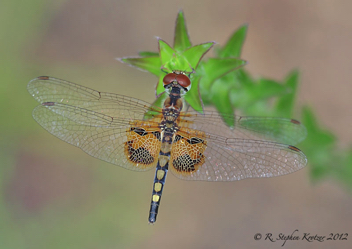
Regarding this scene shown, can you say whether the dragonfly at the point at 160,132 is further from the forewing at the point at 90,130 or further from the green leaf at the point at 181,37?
the green leaf at the point at 181,37

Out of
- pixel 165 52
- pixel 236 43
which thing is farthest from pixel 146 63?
pixel 236 43

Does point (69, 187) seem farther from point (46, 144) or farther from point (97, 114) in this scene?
point (97, 114)

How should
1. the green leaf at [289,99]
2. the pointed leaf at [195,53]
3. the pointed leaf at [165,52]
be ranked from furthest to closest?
the green leaf at [289,99] < the pointed leaf at [165,52] < the pointed leaf at [195,53]

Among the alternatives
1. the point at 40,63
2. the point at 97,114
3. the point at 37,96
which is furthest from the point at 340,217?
the point at 40,63

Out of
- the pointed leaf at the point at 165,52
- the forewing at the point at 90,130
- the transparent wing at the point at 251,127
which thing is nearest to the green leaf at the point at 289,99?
the transparent wing at the point at 251,127

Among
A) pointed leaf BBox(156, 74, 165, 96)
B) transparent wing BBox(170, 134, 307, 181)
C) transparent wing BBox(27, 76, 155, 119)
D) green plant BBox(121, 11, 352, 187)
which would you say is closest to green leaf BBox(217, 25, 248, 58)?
green plant BBox(121, 11, 352, 187)

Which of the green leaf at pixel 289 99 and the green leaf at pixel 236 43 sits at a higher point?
the green leaf at pixel 236 43

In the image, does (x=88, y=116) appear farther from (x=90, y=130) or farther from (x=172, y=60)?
(x=172, y=60)
